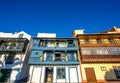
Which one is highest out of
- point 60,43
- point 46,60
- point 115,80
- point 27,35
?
point 27,35

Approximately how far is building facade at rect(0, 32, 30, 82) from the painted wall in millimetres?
10038

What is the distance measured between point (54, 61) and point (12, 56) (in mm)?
7952

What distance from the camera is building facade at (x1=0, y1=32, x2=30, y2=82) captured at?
20016mm

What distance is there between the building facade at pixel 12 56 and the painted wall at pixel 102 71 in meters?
10.0

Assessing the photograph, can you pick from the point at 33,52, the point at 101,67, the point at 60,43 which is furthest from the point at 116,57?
the point at 33,52

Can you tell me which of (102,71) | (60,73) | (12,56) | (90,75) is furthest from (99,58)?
(12,56)

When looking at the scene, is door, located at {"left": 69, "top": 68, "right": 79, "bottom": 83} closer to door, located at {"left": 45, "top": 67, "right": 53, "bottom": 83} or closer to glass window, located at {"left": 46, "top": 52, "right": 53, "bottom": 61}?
door, located at {"left": 45, "top": 67, "right": 53, "bottom": 83}

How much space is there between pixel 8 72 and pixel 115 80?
16983mm

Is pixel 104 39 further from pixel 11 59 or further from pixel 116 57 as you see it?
pixel 11 59

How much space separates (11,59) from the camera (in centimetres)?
2217

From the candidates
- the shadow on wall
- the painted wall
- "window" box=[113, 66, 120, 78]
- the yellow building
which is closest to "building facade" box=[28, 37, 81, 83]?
the painted wall

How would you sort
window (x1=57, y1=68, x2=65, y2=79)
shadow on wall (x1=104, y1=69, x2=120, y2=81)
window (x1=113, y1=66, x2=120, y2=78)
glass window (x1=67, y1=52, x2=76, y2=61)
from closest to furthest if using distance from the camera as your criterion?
A: 1. shadow on wall (x1=104, y1=69, x2=120, y2=81)
2. window (x1=57, y1=68, x2=65, y2=79)
3. window (x1=113, y1=66, x2=120, y2=78)
4. glass window (x1=67, y1=52, x2=76, y2=61)

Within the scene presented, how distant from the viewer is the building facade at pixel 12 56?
20.0 m

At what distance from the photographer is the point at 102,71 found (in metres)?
20.0
